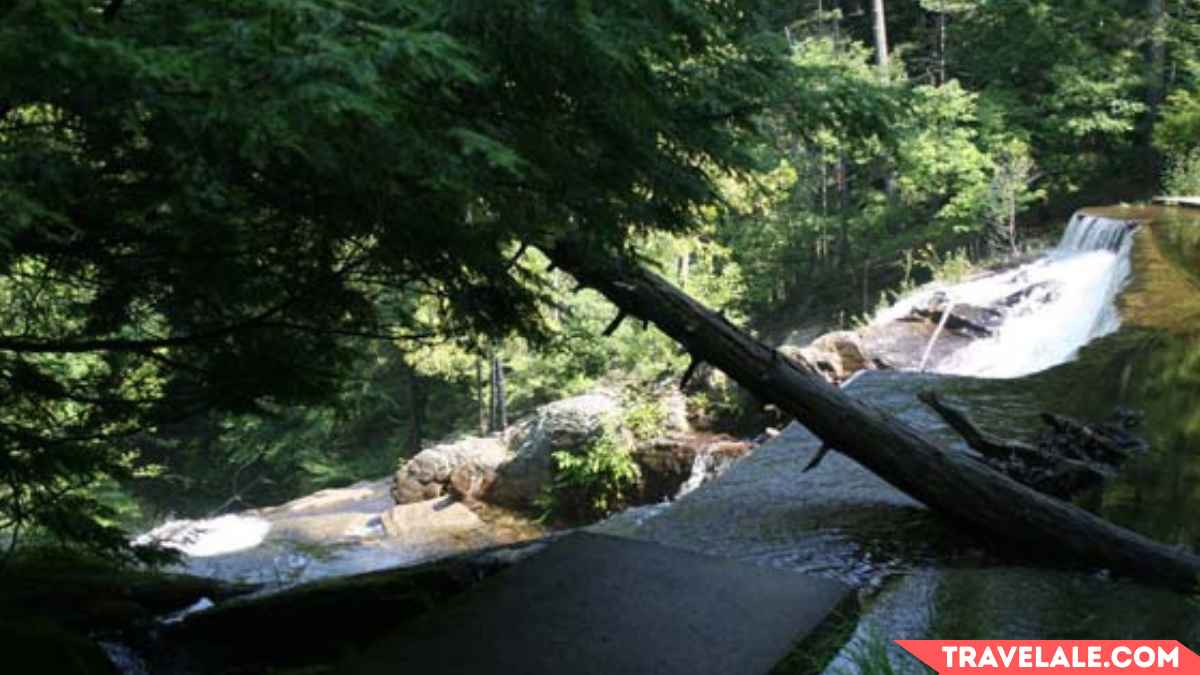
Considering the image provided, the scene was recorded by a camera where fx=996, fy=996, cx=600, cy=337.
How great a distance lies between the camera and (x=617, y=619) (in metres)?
3.60

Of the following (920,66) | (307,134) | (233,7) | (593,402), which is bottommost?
(593,402)

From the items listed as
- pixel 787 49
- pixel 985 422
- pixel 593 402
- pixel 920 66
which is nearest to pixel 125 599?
pixel 787 49

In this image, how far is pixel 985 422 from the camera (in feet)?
25.3

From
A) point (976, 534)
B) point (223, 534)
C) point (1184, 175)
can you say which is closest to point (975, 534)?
point (976, 534)

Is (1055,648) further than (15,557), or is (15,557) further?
(15,557)

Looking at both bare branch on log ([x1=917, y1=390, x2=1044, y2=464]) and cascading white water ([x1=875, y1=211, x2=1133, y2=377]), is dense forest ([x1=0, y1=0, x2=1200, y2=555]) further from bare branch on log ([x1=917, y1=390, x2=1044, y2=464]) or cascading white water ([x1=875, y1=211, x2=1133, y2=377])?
cascading white water ([x1=875, y1=211, x2=1133, y2=377])

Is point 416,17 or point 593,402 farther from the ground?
point 416,17

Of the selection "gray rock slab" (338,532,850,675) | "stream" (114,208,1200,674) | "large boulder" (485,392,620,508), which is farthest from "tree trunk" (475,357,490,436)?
"gray rock slab" (338,532,850,675)

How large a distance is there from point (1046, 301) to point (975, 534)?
10.5 metres

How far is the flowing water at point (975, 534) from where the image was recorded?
4402 millimetres

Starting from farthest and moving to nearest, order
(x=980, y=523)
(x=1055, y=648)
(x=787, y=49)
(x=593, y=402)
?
(x=593, y=402), (x=980, y=523), (x=787, y=49), (x=1055, y=648)

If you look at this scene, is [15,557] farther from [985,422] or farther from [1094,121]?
[1094,121]

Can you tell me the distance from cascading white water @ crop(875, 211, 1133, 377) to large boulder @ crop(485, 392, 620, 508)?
4.87 meters

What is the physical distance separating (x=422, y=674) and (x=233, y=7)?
209 cm
